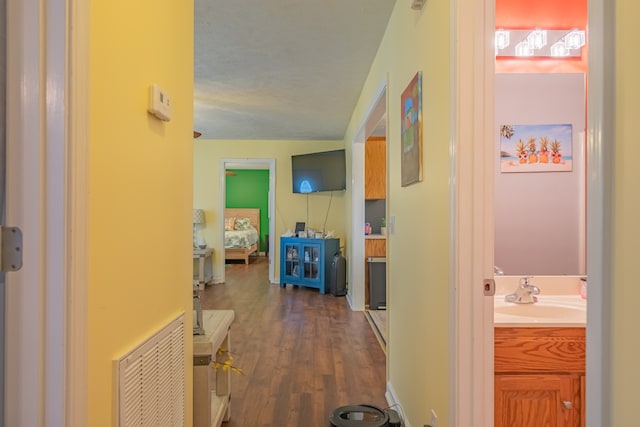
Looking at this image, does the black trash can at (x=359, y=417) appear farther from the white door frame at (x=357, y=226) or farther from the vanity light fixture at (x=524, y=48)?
the white door frame at (x=357, y=226)

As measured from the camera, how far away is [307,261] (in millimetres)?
6176

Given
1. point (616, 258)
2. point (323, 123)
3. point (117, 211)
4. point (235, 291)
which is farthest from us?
point (235, 291)

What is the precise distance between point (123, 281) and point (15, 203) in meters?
0.33

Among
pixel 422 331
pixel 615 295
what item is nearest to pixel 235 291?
pixel 422 331

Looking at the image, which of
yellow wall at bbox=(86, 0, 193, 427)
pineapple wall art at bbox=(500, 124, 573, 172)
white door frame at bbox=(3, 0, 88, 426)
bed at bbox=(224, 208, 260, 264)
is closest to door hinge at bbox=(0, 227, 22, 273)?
white door frame at bbox=(3, 0, 88, 426)

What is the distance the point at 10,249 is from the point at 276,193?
19.8ft

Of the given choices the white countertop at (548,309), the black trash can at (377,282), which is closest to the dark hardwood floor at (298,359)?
the black trash can at (377,282)

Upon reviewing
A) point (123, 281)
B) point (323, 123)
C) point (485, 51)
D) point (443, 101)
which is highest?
point (323, 123)

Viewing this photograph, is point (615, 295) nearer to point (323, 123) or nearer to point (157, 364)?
point (157, 364)

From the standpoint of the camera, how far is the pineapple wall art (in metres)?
2.06

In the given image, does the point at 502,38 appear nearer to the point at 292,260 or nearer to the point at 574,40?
the point at 574,40

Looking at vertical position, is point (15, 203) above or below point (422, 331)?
above

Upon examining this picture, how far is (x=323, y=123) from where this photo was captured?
18.0 ft

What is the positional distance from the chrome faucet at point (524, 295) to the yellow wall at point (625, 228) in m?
1.33
